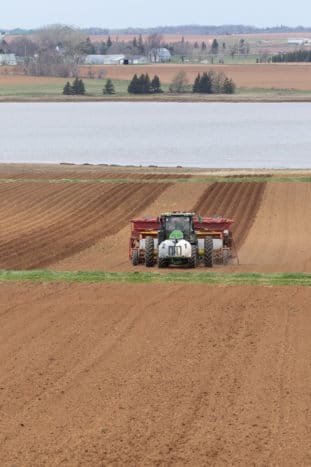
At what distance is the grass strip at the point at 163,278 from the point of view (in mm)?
23625

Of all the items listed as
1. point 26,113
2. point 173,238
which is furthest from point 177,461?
point 26,113

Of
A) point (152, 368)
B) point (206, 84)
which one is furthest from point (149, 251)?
point (206, 84)

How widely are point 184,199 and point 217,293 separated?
26541 mm

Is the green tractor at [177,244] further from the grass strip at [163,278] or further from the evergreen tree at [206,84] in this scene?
the evergreen tree at [206,84]

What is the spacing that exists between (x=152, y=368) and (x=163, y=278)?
29.4 feet

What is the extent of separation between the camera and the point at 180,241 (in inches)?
1072

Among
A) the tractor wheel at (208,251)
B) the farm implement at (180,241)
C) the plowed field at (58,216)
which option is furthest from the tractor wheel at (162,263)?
the plowed field at (58,216)

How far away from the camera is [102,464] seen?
11445 mm

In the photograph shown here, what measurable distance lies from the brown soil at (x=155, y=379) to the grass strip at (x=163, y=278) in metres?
1.78

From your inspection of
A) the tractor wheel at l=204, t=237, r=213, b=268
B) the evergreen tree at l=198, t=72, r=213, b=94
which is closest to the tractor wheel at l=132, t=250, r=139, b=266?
the tractor wheel at l=204, t=237, r=213, b=268

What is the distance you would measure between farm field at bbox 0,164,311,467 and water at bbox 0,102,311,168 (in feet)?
181

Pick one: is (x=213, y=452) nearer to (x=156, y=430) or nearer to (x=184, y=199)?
(x=156, y=430)

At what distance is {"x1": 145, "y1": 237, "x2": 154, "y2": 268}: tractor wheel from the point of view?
91.2 feet

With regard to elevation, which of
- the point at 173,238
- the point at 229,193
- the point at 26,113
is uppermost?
the point at 173,238
